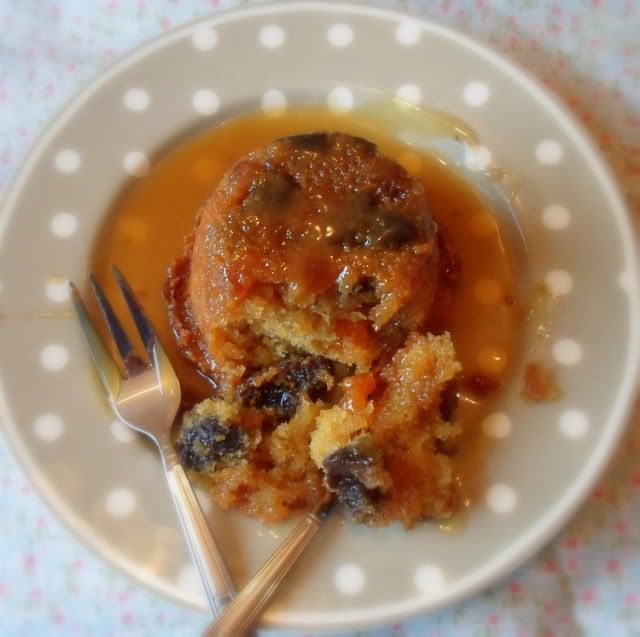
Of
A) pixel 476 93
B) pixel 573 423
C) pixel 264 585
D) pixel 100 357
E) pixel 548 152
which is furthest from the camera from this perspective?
pixel 476 93

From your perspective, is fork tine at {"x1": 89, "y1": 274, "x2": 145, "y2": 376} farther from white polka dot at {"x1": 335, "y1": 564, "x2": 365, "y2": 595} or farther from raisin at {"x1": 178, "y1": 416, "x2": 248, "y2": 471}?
white polka dot at {"x1": 335, "y1": 564, "x2": 365, "y2": 595}

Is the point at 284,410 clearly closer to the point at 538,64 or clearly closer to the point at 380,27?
the point at 380,27

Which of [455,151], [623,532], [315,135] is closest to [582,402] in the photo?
[623,532]

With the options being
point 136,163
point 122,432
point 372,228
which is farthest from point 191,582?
point 136,163

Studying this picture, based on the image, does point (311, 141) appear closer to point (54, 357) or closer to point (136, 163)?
point (136, 163)

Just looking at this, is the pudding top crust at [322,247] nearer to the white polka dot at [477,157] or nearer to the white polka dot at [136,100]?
the white polka dot at [477,157]

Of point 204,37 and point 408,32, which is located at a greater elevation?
point 408,32
